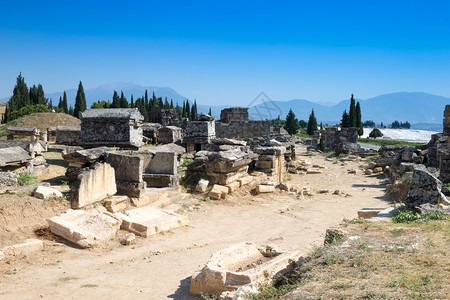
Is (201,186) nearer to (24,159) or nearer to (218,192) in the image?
(218,192)

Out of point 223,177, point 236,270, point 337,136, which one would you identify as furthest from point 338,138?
point 236,270

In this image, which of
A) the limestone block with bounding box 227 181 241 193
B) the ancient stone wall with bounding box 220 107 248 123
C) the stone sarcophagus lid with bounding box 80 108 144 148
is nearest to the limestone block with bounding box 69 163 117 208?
the limestone block with bounding box 227 181 241 193

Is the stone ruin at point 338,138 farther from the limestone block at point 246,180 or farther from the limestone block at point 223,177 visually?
the limestone block at point 223,177

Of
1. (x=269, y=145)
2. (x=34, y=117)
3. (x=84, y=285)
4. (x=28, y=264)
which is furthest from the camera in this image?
(x=34, y=117)

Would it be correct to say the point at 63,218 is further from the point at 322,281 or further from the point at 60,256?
the point at 322,281

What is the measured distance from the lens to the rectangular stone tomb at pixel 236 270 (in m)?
4.53

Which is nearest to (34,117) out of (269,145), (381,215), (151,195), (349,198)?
(269,145)

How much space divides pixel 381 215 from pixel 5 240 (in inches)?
277

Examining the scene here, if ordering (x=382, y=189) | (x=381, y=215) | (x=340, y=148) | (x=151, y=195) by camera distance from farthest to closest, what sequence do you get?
1. (x=340, y=148)
2. (x=382, y=189)
3. (x=151, y=195)
4. (x=381, y=215)

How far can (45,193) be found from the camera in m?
7.51

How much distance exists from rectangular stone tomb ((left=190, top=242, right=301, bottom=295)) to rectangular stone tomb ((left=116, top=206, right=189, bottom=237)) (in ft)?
7.81

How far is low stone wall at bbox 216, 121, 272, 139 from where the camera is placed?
3847cm

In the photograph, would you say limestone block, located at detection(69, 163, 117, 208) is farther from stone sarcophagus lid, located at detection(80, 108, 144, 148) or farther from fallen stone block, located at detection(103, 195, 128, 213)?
stone sarcophagus lid, located at detection(80, 108, 144, 148)

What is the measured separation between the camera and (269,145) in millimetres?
14773
